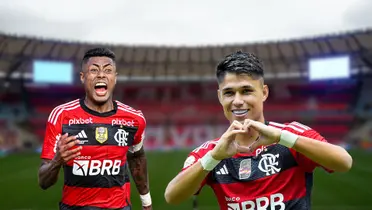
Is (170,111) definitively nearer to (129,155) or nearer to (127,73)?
(127,73)

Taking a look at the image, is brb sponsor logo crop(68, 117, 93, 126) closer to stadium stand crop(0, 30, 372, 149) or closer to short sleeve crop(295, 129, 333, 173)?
→ short sleeve crop(295, 129, 333, 173)

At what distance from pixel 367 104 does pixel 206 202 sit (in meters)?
32.3

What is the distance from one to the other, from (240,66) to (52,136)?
2.17 m

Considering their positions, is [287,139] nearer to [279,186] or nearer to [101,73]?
[279,186]

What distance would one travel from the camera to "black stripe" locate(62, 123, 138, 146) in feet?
12.5

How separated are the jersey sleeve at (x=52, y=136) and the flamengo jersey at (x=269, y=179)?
1.68 metres

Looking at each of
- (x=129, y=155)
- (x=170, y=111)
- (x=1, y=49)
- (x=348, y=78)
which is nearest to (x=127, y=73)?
(x=170, y=111)

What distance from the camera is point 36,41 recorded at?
3525 centimetres

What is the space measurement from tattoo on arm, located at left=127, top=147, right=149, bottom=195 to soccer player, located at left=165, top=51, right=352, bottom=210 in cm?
194

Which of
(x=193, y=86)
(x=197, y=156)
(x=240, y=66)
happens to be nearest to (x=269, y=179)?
(x=197, y=156)

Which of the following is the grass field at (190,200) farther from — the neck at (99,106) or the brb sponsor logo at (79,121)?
the brb sponsor logo at (79,121)

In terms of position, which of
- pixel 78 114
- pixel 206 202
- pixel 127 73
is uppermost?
pixel 127 73

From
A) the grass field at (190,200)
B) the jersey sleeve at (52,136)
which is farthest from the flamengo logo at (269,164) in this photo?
the grass field at (190,200)

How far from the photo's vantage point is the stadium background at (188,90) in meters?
35.8
